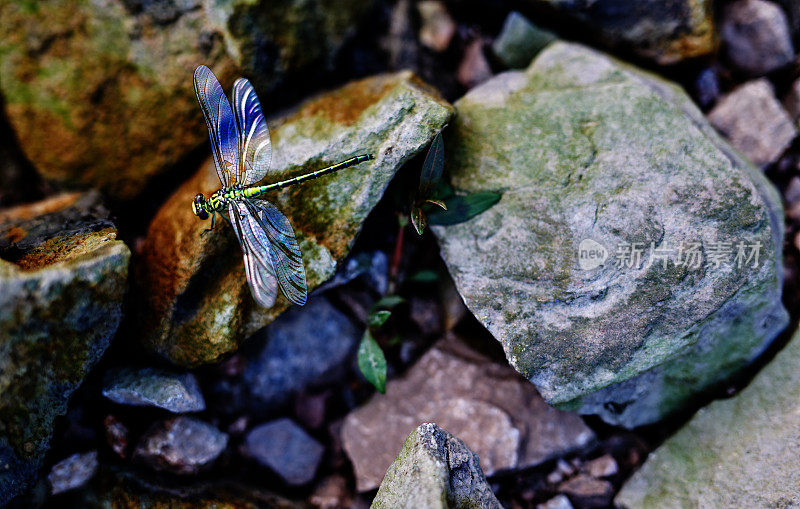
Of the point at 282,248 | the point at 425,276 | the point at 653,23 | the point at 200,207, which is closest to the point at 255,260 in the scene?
the point at 282,248

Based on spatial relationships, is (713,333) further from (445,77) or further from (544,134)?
(445,77)

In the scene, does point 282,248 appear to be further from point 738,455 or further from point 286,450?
point 738,455

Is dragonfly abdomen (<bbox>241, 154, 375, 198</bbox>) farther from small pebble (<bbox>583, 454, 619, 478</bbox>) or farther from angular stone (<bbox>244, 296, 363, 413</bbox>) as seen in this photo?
small pebble (<bbox>583, 454, 619, 478</bbox>)

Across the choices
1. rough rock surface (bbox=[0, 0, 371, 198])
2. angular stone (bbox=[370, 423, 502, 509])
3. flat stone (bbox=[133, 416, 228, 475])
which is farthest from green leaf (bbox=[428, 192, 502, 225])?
flat stone (bbox=[133, 416, 228, 475])

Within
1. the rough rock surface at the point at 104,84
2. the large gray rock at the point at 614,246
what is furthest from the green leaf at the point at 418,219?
the rough rock surface at the point at 104,84

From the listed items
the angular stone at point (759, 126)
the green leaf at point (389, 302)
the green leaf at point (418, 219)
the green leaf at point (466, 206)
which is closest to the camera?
the green leaf at point (418, 219)

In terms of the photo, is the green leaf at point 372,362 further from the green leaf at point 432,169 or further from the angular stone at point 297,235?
the green leaf at point 432,169

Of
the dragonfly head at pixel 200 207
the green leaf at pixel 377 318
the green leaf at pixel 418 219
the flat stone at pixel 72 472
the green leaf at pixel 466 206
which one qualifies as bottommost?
the flat stone at pixel 72 472
